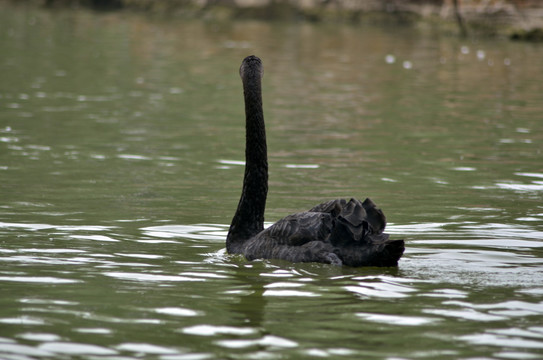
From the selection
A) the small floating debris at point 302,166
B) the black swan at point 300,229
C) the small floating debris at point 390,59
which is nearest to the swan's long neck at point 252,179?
the black swan at point 300,229

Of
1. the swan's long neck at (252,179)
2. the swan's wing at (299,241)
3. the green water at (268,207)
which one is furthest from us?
the swan's long neck at (252,179)

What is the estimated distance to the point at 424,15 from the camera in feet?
122

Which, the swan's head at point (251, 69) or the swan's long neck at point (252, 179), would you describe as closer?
the swan's long neck at point (252, 179)

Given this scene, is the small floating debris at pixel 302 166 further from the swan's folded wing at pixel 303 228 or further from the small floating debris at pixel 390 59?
the small floating debris at pixel 390 59

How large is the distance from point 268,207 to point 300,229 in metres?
2.57

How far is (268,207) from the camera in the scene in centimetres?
922

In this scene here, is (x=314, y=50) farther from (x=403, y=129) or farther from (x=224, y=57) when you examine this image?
(x=403, y=129)

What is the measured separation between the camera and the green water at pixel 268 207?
205 inches

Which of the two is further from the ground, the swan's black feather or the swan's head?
the swan's head

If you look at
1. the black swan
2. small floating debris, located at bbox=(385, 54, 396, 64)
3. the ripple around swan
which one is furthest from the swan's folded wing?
small floating debris, located at bbox=(385, 54, 396, 64)

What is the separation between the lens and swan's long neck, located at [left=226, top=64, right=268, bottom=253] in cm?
736

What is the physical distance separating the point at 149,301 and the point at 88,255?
1470mm

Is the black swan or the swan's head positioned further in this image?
the swan's head

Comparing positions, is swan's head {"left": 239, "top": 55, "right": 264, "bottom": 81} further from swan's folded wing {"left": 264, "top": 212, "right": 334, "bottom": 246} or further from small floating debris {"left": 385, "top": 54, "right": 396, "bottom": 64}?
small floating debris {"left": 385, "top": 54, "right": 396, "bottom": 64}
